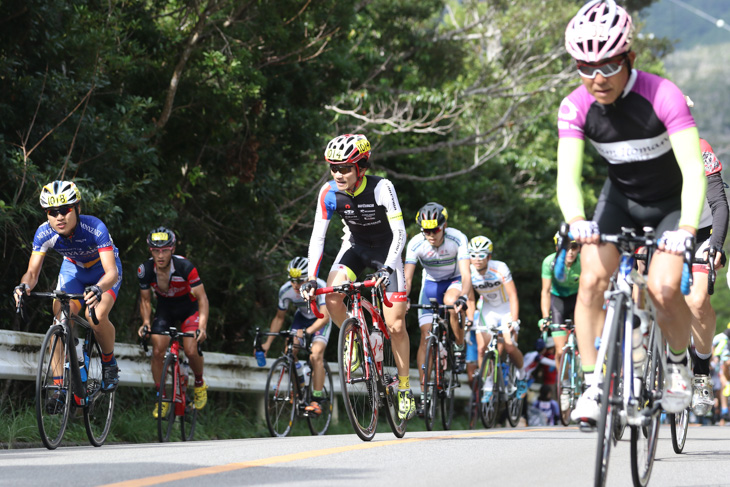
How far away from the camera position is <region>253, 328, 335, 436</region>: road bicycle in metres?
13.8

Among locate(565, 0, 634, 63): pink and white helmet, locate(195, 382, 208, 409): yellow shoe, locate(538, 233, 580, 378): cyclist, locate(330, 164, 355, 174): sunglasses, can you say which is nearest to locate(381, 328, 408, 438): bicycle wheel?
locate(330, 164, 355, 174): sunglasses

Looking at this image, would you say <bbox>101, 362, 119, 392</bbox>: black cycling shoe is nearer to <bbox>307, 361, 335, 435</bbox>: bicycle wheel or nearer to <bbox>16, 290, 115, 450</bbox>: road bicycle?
<bbox>16, 290, 115, 450</bbox>: road bicycle

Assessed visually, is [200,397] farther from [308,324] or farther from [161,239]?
[308,324]

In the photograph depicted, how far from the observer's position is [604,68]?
628 cm

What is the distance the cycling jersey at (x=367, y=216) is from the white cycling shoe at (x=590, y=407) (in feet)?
12.7

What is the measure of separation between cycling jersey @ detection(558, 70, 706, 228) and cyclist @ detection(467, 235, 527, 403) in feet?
30.0

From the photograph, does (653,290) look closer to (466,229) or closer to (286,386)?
(286,386)

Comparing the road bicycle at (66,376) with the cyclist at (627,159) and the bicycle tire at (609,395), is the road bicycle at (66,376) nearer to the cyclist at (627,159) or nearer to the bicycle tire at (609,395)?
the cyclist at (627,159)

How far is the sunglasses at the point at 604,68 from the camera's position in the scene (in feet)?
20.6

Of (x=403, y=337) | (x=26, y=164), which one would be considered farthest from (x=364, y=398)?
(x=26, y=164)

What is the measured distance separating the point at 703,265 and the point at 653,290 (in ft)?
10.2

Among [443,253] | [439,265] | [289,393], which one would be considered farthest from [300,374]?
[443,253]

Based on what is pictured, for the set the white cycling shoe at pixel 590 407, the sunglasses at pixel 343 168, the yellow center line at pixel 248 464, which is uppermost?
the sunglasses at pixel 343 168

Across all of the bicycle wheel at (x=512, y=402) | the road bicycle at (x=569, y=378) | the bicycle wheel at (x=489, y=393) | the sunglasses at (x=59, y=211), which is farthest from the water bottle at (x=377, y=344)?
the bicycle wheel at (x=512, y=402)
